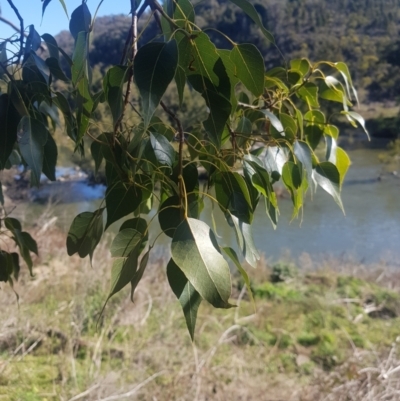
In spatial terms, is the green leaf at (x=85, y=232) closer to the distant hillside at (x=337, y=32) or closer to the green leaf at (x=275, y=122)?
the green leaf at (x=275, y=122)

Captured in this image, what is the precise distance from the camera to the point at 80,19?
341mm

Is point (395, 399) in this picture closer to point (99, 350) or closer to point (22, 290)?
point (99, 350)

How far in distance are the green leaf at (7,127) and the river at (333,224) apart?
4.10 meters

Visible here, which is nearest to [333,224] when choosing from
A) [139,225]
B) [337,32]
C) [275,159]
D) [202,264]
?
[275,159]

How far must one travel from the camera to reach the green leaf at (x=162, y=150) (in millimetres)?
355

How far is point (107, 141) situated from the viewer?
1.33 feet

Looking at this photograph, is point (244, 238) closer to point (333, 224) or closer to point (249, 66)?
point (249, 66)

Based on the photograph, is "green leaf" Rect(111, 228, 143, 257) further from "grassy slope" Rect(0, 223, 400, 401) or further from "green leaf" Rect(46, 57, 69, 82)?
"grassy slope" Rect(0, 223, 400, 401)

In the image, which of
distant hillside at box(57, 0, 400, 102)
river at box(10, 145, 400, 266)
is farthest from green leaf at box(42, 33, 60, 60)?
distant hillside at box(57, 0, 400, 102)

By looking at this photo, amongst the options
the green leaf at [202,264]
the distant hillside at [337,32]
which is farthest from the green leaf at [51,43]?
the distant hillside at [337,32]

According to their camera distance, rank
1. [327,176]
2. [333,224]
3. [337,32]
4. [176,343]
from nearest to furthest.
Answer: [327,176] → [176,343] → [333,224] → [337,32]

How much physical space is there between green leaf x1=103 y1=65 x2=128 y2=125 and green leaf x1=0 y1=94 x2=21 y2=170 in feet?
0.39

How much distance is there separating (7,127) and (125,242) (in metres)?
0.15

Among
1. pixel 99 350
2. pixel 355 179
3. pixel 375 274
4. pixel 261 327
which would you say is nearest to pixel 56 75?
pixel 99 350
